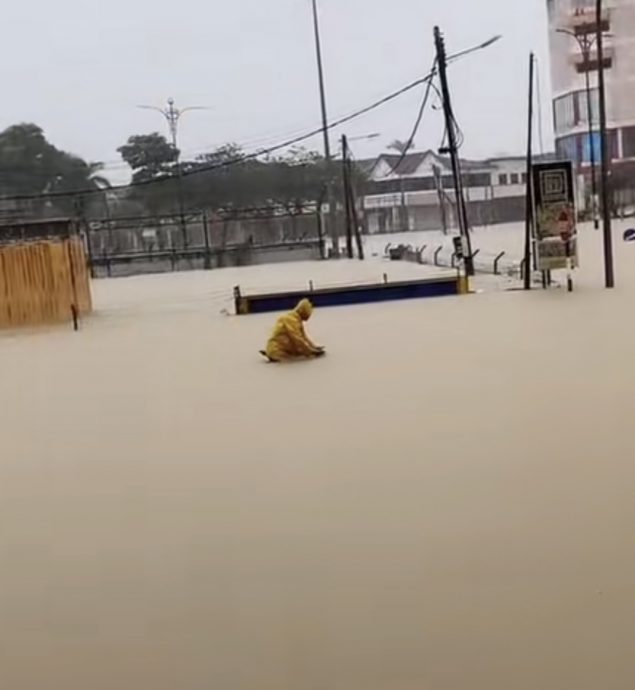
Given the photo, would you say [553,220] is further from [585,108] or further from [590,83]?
[585,108]

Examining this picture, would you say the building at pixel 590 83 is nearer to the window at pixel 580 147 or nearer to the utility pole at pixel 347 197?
the window at pixel 580 147

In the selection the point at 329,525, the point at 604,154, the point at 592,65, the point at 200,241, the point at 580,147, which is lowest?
the point at 329,525

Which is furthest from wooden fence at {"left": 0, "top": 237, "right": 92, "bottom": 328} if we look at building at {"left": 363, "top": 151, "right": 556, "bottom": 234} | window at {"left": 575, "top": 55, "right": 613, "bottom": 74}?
building at {"left": 363, "top": 151, "right": 556, "bottom": 234}

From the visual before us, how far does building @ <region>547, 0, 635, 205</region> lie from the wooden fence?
6.34m

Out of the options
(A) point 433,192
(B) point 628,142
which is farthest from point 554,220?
(A) point 433,192

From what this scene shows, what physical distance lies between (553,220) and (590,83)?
2.73 meters

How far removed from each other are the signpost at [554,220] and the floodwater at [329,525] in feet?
13.5

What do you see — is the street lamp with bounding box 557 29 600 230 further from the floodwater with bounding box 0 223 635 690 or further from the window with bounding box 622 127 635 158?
the floodwater with bounding box 0 223 635 690

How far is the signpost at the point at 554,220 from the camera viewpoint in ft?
36.9

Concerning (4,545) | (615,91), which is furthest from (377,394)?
(615,91)

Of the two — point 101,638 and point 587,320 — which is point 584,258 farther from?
point 101,638

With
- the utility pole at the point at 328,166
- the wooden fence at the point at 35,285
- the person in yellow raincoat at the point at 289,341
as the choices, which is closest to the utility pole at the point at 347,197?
the utility pole at the point at 328,166

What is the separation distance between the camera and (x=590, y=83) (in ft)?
43.2

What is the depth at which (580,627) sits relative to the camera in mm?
2410
